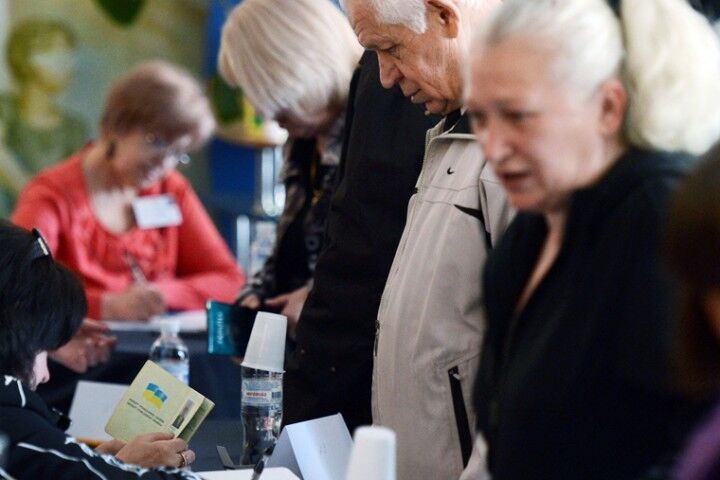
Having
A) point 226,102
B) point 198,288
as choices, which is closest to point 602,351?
point 198,288

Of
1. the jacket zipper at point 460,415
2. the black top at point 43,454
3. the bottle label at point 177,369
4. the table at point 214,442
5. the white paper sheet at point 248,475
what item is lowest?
the bottle label at point 177,369

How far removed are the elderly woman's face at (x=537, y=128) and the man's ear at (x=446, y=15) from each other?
590mm

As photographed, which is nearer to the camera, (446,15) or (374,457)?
(374,457)

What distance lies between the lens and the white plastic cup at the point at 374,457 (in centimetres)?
131

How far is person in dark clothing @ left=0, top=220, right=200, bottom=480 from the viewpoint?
167 centimetres

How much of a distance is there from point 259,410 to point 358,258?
398 millimetres

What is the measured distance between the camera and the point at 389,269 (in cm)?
198

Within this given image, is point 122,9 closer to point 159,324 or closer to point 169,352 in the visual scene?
point 159,324

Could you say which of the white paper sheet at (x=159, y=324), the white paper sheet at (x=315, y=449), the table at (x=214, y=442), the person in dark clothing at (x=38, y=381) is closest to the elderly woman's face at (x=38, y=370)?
the person in dark clothing at (x=38, y=381)

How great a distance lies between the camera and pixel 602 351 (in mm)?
1105

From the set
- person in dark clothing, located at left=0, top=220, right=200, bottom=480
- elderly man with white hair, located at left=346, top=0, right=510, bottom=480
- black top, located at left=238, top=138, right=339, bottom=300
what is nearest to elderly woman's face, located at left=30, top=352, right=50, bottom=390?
person in dark clothing, located at left=0, top=220, right=200, bottom=480

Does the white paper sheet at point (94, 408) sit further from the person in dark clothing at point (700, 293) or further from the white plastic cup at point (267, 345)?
the person in dark clothing at point (700, 293)

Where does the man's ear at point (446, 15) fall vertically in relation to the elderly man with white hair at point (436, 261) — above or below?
above

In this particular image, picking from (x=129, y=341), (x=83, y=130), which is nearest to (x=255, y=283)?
(x=129, y=341)
